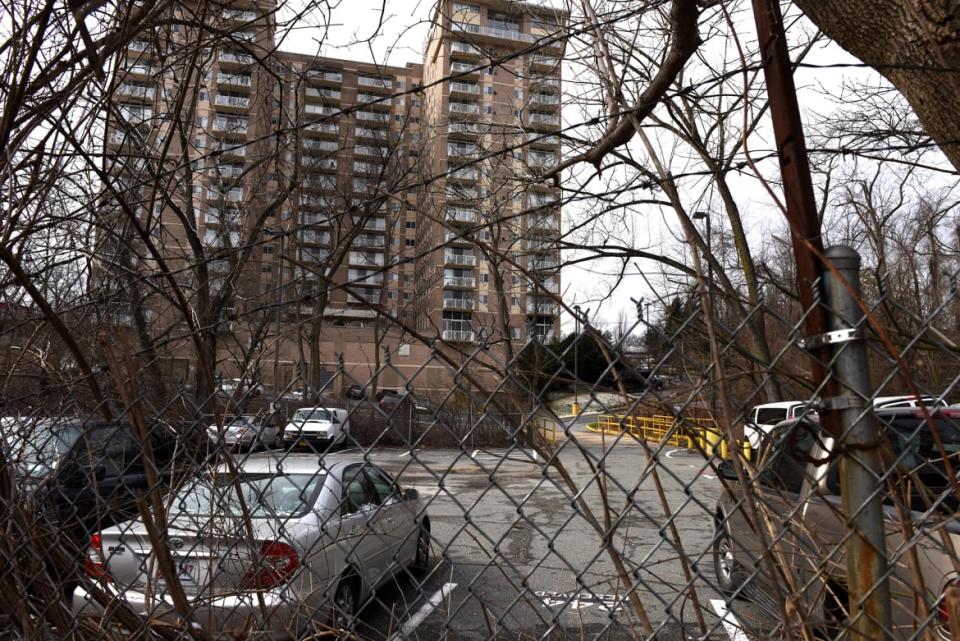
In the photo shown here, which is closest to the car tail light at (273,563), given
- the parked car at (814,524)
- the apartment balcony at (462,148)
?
the parked car at (814,524)

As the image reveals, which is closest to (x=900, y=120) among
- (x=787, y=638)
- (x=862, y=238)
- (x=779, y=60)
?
(x=862, y=238)

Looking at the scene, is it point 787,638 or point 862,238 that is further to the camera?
point 862,238

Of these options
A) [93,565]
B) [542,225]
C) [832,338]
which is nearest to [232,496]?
[93,565]

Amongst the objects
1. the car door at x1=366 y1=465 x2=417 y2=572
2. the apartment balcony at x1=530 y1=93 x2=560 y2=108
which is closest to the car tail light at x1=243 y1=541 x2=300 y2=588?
the car door at x1=366 y1=465 x2=417 y2=572

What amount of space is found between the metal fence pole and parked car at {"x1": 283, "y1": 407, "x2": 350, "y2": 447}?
1.08m

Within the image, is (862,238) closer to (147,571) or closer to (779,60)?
(779,60)

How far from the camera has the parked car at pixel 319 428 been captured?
1.61 m

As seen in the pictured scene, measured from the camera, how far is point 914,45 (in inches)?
72.1

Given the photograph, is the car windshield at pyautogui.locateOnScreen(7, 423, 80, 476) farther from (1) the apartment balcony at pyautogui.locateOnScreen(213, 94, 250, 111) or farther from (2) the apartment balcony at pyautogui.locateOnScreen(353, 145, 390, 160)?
(2) the apartment balcony at pyautogui.locateOnScreen(353, 145, 390, 160)

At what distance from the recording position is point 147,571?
1.87m

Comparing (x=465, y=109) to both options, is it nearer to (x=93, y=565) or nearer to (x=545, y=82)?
(x=545, y=82)

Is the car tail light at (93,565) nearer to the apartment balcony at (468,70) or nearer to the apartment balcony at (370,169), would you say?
the apartment balcony at (468,70)

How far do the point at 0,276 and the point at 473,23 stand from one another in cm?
275

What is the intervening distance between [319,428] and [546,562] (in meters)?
5.96
